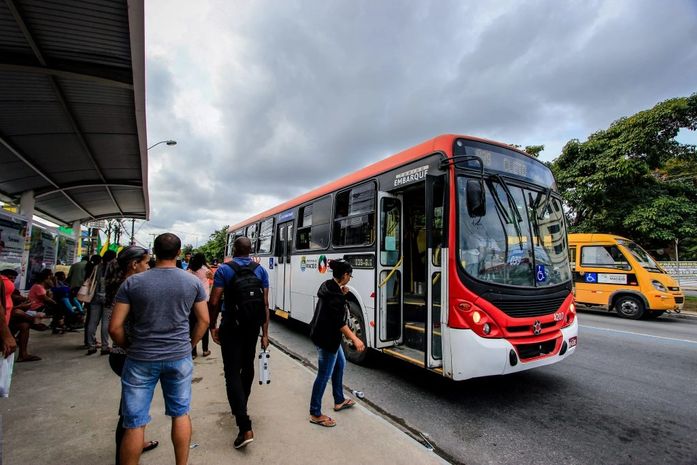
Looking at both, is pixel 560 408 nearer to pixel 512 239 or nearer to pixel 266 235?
pixel 512 239

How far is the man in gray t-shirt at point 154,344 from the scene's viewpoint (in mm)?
2355

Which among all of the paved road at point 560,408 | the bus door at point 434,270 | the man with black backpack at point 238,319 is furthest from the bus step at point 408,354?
the man with black backpack at point 238,319

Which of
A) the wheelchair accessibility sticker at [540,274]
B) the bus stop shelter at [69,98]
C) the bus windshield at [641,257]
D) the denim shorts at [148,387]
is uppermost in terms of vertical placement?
the bus stop shelter at [69,98]

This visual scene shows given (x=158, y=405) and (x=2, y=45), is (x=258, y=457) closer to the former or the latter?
(x=158, y=405)

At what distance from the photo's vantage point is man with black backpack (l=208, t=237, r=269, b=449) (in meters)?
3.21

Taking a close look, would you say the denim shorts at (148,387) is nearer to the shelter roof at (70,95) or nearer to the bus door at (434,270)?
the bus door at (434,270)

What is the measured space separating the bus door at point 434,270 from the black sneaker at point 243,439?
6.68ft

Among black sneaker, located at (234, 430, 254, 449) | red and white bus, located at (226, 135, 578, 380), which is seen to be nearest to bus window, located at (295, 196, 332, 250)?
red and white bus, located at (226, 135, 578, 380)

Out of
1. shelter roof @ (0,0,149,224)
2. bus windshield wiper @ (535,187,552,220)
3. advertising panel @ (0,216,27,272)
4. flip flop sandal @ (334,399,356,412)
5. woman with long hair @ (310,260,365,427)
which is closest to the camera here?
woman with long hair @ (310,260,365,427)

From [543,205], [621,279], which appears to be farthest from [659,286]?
[543,205]

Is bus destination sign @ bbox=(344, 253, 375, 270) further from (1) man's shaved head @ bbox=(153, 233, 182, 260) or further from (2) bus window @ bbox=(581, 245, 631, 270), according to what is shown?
(2) bus window @ bbox=(581, 245, 631, 270)

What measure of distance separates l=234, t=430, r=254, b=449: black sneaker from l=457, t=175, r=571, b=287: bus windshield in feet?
8.86

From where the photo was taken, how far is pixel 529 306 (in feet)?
13.7

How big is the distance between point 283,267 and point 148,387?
625 centimetres
